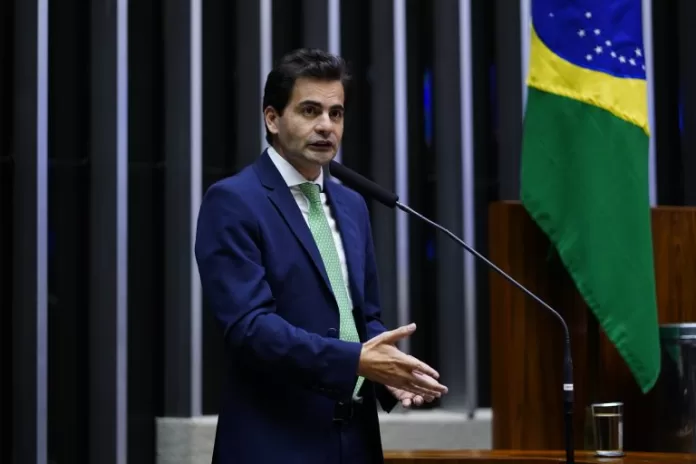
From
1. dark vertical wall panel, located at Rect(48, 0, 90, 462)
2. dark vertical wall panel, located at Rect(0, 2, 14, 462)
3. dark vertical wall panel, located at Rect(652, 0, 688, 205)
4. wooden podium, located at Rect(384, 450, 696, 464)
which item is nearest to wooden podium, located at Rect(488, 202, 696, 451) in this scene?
wooden podium, located at Rect(384, 450, 696, 464)

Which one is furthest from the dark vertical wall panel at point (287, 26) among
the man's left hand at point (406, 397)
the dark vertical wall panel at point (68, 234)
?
the man's left hand at point (406, 397)

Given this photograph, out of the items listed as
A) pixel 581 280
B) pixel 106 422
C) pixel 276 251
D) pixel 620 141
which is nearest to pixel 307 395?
pixel 276 251

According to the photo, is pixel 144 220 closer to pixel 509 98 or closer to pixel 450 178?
pixel 450 178

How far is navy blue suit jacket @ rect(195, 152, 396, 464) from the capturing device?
1.73 meters

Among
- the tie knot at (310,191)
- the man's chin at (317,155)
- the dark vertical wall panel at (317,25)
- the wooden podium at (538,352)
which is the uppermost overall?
the dark vertical wall panel at (317,25)

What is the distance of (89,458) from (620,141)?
206cm

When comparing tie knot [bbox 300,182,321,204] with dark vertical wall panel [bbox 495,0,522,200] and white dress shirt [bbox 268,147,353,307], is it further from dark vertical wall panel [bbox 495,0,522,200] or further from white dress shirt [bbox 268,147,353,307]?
dark vertical wall panel [bbox 495,0,522,200]

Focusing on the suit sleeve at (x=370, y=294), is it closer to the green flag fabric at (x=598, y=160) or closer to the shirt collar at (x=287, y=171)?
the shirt collar at (x=287, y=171)

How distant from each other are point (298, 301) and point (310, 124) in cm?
31

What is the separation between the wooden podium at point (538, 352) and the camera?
301cm

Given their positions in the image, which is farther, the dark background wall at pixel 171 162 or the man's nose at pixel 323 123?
the dark background wall at pixel 171 162

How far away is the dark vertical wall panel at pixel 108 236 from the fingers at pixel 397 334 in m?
2.25

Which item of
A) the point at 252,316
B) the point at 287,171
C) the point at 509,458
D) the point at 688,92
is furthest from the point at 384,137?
the point at 252,316

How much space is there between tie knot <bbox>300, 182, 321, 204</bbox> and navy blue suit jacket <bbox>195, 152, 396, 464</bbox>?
45mm
